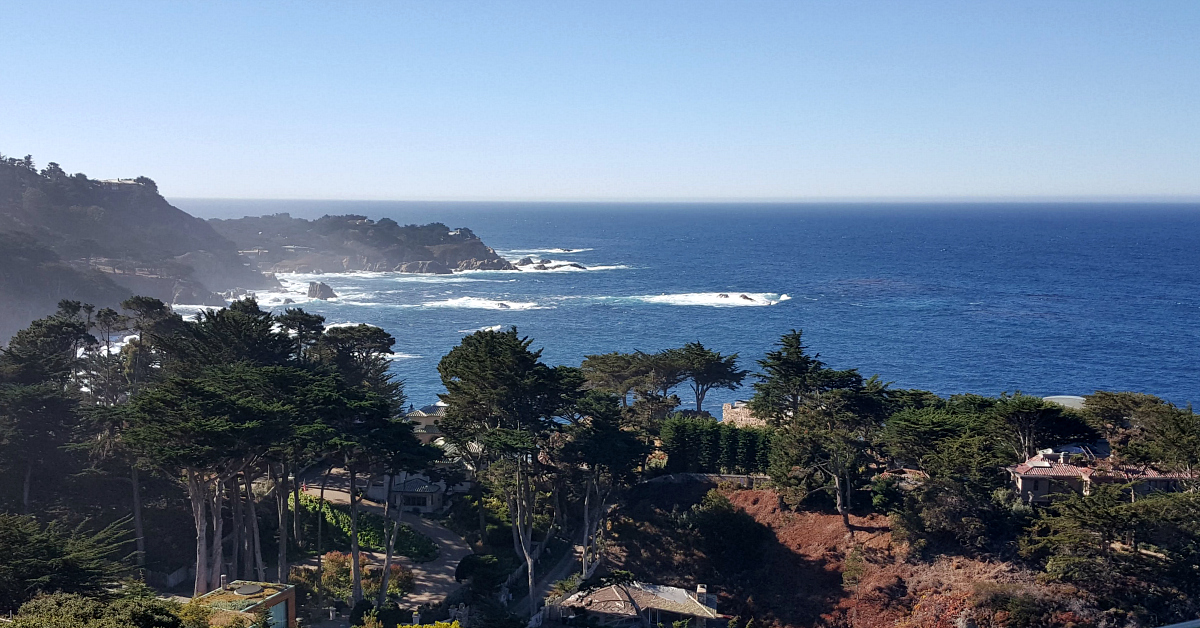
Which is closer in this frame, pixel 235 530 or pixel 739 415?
pixel 235 530

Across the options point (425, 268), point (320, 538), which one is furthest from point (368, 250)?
point (320, 538)

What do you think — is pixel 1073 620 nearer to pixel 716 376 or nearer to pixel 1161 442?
pixel 1161 442

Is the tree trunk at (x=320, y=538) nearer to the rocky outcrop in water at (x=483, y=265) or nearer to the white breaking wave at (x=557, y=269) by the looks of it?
the white breaking wave at (x=557, y=269)

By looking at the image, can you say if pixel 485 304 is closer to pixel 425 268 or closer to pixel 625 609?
pixel 425 268

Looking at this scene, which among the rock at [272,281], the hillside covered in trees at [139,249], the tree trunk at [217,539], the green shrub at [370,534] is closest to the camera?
the tree trunk at [217,539]

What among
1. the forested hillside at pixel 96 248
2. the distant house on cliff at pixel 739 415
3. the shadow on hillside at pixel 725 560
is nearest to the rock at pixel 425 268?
the forested hillside at pixel 96 248

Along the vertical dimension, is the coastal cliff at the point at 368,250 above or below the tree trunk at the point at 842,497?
above
